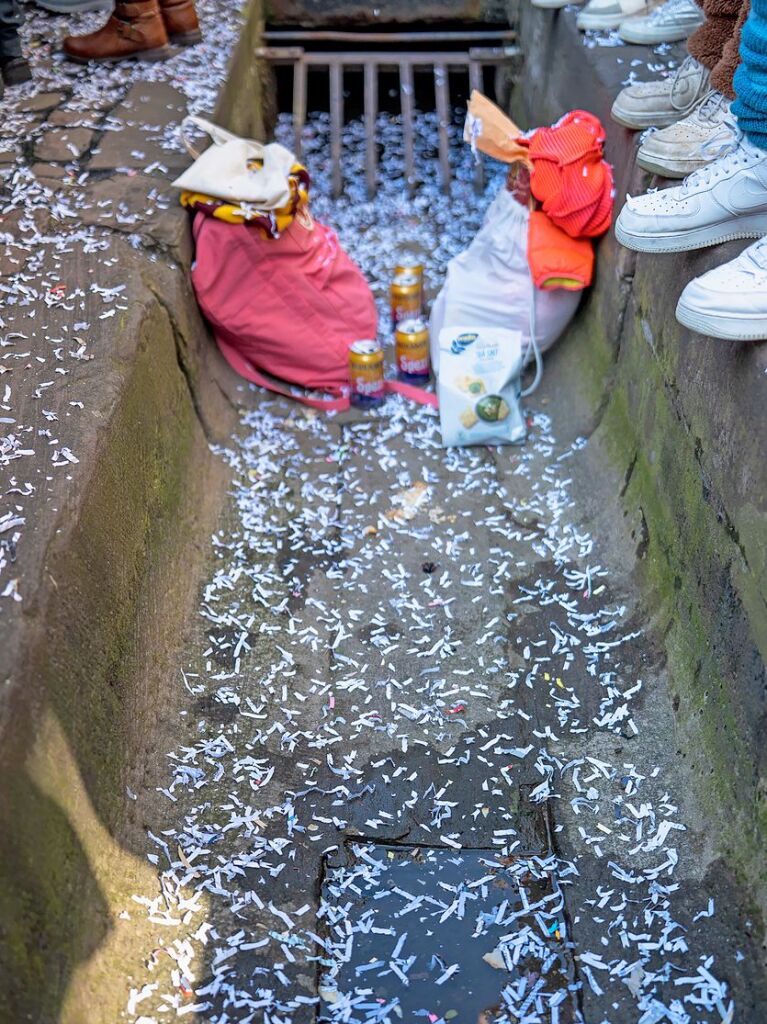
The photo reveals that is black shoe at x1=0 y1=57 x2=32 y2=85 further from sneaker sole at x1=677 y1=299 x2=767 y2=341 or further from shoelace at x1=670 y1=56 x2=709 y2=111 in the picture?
sneaker sole at x1=677 y1=299 x2=767 y2=341

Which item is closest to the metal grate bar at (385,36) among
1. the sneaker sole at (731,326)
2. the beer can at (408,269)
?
the beer can at (408,269)

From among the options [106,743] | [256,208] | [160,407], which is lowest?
[106,743]

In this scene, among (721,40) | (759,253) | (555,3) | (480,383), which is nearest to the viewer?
(759,253)

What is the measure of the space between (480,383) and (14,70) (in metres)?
2.70

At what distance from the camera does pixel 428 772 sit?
2.53 meters

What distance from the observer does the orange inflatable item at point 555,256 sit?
3570mm

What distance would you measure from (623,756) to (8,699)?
59.8 inches

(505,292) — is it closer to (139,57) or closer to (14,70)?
(139,57)

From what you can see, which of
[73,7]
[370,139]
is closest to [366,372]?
[370,139]

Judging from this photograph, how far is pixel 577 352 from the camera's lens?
12.4 ft

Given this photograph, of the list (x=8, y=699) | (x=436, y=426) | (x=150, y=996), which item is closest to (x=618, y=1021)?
(x=150, y=996)

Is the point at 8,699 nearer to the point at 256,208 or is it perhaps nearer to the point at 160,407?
the point at 160,407

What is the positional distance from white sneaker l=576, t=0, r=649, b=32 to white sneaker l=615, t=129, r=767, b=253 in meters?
1.90

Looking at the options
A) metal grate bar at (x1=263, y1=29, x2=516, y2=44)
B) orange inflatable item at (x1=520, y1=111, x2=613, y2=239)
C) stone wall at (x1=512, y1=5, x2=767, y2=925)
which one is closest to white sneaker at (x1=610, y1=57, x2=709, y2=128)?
stone wall at (x1=512, y1=5, x2=767, y2=925)
